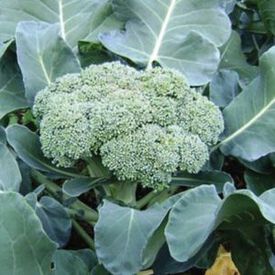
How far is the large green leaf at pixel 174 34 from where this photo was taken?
110 centimetres

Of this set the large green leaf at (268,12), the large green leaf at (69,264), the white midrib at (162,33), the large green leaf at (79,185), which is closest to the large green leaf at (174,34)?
the white midrib at (162,33)

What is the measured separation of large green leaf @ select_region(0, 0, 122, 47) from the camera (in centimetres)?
118

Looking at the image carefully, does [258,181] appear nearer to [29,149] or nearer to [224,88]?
[224,88]

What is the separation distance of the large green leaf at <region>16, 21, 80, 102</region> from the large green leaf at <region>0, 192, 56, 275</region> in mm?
280

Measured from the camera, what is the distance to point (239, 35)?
50.8 inches

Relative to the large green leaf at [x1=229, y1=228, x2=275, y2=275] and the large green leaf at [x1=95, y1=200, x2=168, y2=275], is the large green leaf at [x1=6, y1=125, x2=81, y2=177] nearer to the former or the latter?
the large green leaf at [x1=95, y1=200, x2=168, y2=275]

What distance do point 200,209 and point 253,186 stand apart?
0.76 feet

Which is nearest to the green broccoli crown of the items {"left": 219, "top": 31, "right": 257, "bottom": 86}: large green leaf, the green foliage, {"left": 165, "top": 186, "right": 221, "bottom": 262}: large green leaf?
the green foliage

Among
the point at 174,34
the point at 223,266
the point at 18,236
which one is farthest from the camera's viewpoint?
the point at 174,34

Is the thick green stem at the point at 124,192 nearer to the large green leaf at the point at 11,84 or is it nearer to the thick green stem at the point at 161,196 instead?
the thick green stem at the point at 161,196

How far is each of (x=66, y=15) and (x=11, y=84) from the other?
0.16m

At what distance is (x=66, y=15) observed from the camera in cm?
121

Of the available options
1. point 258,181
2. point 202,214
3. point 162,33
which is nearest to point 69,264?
point 202,214

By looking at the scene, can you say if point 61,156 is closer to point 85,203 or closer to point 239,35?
point 85,203
